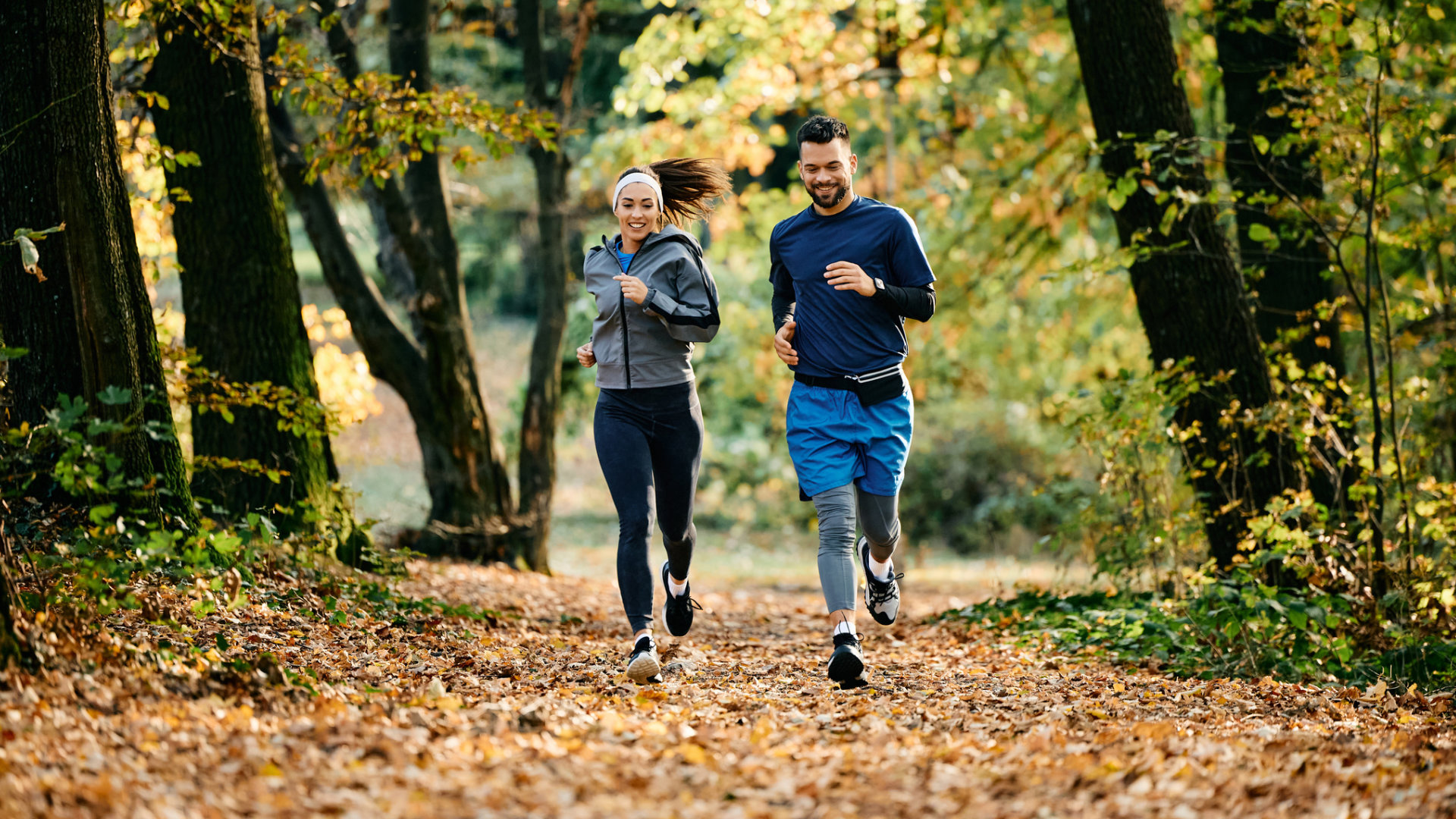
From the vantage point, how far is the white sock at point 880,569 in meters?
5.12

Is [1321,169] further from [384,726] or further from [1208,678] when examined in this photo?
[384,726]

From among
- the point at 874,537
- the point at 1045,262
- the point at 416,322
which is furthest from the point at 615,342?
the point at 1045,262

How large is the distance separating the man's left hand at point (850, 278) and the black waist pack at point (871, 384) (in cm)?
35

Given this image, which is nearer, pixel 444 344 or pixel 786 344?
pixel 786 344

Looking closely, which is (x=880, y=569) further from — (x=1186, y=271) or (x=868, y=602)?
(x=1186, y=271)

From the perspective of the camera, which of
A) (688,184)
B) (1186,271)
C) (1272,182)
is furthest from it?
(1272,182)

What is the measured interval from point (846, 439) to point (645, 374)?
0.83 m

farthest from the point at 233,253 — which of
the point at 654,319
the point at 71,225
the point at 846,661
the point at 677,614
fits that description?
the point at 846,661

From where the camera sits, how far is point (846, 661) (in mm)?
4688

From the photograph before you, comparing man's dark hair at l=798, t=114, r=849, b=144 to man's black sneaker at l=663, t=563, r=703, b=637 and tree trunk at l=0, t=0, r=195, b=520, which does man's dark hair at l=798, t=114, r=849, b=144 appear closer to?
man's black sneaker at l=663, t=563, r=703, b=637

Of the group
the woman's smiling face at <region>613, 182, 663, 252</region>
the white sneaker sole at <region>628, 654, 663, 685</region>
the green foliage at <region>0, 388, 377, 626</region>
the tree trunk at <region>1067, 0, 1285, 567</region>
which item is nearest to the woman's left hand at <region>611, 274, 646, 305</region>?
the woman's smiling face at <region>613, 182, 663, 252</region>

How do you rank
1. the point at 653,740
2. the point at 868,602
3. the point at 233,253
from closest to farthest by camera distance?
the point at 653,740 < the point at 868,602 < the point at 233,253

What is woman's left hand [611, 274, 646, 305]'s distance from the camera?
15.3 ft

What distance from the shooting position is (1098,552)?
7660 millimetres
